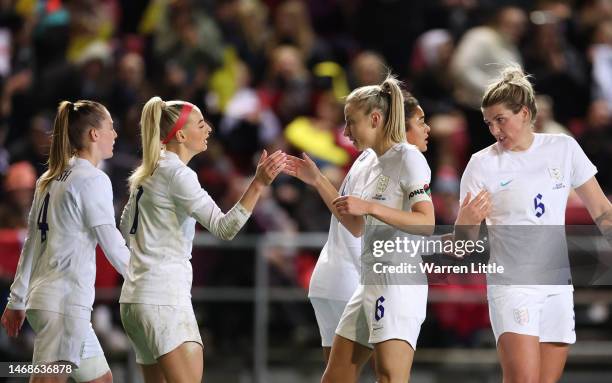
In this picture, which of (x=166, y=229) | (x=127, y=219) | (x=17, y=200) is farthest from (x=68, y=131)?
(x=17, y=200)

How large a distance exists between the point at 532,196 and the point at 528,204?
49mm

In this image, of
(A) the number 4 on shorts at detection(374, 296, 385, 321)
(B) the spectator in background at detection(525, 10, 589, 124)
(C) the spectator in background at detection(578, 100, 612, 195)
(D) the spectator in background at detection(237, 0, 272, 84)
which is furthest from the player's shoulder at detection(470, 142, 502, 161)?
(D) the spectator in background at detection(237, 0, 272, 84)

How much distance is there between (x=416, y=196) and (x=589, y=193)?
1044mm

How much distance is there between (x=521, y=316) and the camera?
6.54m

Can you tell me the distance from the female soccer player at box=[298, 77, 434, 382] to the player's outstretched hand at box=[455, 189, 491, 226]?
33cm

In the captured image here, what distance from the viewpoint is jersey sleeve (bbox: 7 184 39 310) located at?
6.65 meters

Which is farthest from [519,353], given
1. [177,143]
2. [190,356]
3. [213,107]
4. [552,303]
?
[213,107]

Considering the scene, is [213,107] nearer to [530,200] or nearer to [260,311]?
[260,311]

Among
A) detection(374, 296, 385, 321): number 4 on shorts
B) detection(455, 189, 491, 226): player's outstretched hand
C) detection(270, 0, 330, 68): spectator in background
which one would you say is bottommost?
detection(374, 296, 385, 321): number 4 on shorts

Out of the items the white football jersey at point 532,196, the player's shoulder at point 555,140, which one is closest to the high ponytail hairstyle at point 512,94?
the player's shoulder at point 555,140

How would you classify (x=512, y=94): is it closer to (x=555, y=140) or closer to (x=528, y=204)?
(x=555, y=140)

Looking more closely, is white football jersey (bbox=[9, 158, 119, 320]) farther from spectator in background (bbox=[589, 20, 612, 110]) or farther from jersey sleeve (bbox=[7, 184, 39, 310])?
spectator in background (bbox=[589, 20, 612, 110])

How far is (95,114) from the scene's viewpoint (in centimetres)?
666

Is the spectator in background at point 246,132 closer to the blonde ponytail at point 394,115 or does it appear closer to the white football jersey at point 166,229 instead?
the blonde ponytail at point 394,115
